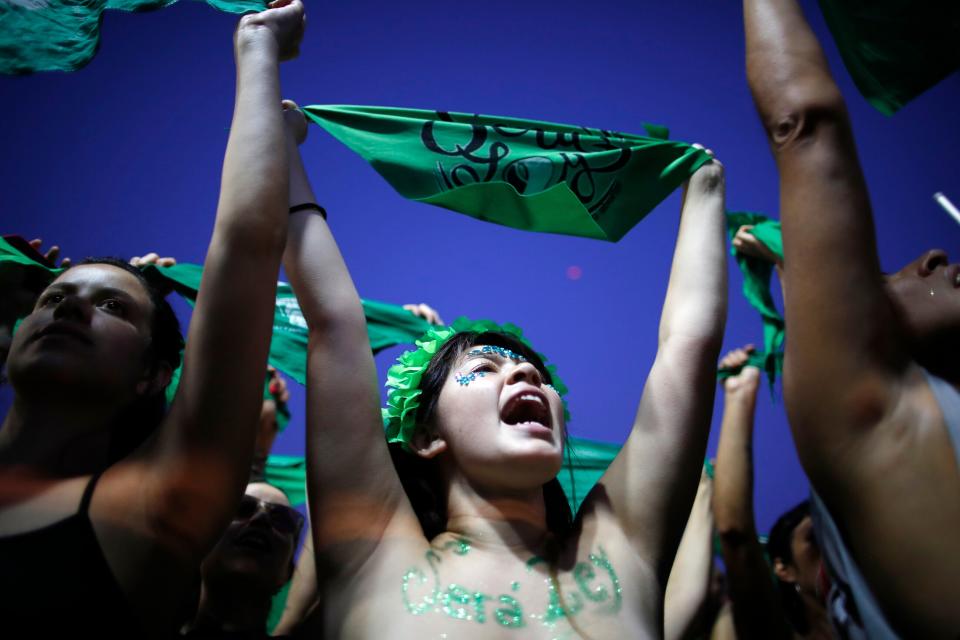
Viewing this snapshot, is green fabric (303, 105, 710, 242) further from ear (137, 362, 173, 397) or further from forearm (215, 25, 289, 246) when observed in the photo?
ear (137, 362, 173, 397)

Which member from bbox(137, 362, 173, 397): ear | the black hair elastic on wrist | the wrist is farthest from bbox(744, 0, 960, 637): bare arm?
bbox(137, 362, 173, 397): ear

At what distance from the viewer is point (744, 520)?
2.54 m

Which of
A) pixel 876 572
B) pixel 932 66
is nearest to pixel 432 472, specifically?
pixel 876 572

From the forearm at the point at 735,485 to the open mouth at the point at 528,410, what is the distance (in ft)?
3.60

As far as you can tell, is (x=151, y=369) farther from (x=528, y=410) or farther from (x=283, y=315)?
(x=283, y=315)

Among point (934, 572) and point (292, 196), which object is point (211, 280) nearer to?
point (292, 196)

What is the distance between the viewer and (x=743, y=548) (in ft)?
8.23

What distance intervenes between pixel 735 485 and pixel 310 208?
5.58 ft

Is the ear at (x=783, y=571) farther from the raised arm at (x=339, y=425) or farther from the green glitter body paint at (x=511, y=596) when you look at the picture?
the raised arm at (x=339, y=425)

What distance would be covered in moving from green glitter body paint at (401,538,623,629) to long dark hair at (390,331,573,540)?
0.25m

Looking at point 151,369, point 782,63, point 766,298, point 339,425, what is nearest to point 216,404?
point 339,425

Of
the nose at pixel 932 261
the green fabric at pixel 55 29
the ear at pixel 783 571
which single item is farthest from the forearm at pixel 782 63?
the ear at pixel 783 571

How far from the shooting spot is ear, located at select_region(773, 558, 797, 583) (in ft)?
10.6

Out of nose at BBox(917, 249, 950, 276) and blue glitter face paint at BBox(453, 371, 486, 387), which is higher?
nose at BBox(917, 249, 950, 276)
